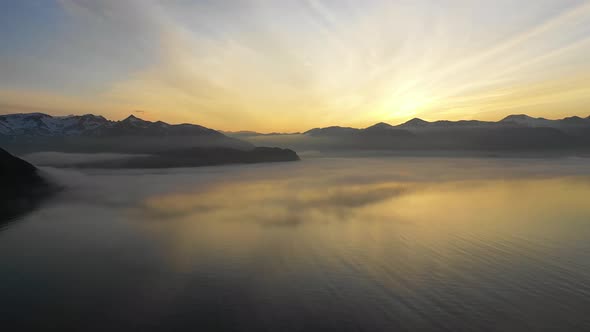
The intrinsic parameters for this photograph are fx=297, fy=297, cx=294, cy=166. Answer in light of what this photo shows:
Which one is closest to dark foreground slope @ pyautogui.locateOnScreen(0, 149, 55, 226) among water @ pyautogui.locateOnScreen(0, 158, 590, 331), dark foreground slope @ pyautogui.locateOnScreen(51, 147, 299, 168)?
water @ pyautogui.locateOnScreen(0, 158, 590, 331)

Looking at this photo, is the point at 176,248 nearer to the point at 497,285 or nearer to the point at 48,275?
the point at 48,275

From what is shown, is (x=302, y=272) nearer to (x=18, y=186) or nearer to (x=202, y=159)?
(x=18, y=186)

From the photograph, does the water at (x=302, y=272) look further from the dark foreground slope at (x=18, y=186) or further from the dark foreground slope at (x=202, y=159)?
the dark foreground slope at (x=202, y=159)

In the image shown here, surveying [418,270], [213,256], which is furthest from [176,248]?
[418,270]

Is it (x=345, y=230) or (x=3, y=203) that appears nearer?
(x=345, y=230)

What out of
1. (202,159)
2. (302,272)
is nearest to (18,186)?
(302,272)

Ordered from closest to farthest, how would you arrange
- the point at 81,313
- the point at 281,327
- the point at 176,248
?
the point at 281,327 → the point at 81,313 → the point at 176,248

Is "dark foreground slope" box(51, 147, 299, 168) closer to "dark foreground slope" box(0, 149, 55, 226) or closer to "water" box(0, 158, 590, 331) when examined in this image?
"dark foreground slope" box(0, 149, 55, 226)
